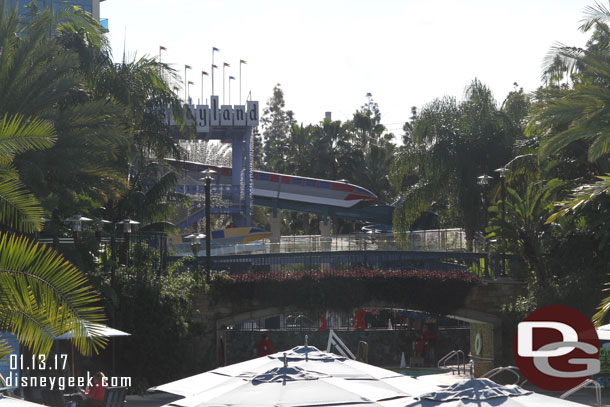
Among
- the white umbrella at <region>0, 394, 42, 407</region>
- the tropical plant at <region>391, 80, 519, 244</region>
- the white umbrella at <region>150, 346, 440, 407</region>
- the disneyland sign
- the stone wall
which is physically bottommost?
the stone wall

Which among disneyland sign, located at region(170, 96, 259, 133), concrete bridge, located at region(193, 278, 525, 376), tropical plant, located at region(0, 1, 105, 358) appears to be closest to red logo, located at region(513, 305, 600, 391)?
concrete bridge, located at region(193, 278, 525, 376)

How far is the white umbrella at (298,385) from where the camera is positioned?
35.1 ft

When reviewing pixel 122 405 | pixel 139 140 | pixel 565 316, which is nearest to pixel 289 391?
pixel 122 405

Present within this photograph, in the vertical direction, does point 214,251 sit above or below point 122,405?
above

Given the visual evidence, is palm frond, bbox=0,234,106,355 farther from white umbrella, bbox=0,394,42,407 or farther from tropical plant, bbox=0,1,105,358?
white umbrella, bbox=0,394,42,407

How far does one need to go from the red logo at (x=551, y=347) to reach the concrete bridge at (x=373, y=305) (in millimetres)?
1061

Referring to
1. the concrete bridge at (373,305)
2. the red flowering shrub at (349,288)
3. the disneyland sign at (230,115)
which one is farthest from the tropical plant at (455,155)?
the disneyland sign at (230,115)

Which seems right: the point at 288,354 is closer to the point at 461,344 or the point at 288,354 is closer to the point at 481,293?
the point at 481,293

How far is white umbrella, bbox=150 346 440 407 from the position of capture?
422 inches

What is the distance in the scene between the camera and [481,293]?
91.9ft

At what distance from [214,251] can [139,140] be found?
5.31 meters

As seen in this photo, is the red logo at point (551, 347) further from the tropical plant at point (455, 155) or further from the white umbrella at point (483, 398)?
the white umbrella at point (483, 398)

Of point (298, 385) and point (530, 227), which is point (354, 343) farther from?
point (298, 385)

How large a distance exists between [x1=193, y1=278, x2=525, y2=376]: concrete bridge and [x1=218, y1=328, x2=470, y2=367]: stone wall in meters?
7.31
